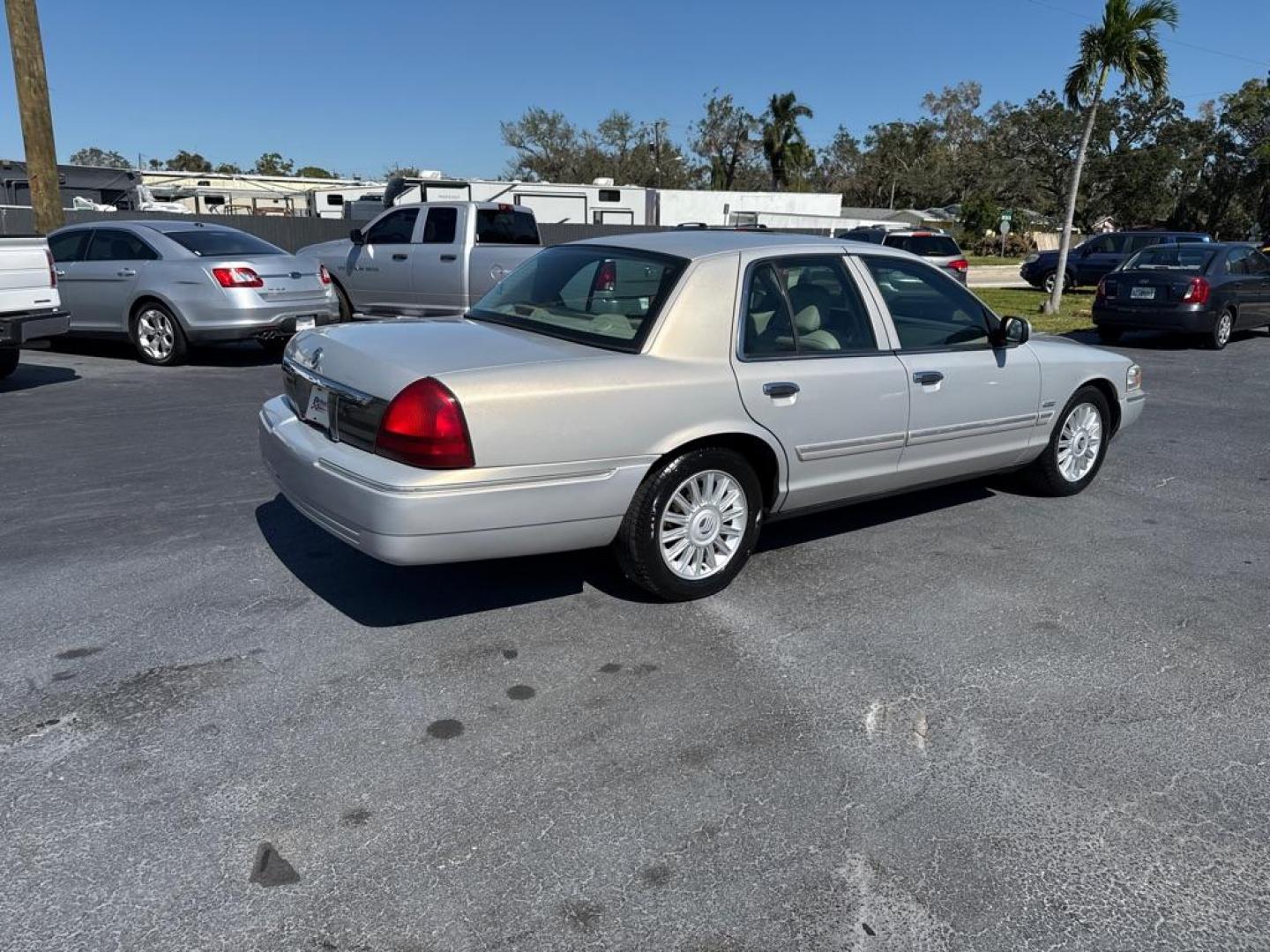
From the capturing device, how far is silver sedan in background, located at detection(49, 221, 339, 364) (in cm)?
1027

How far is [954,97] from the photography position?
272 ft

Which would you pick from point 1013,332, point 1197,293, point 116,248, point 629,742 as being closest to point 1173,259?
point 1197,293

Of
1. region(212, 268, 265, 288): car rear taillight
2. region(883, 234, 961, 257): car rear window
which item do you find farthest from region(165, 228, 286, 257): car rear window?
region(883, 234, 961, 257): car rear window

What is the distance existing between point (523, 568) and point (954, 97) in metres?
88.6

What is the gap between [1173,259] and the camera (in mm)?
14211

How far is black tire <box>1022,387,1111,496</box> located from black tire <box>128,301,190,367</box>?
27.9 feet

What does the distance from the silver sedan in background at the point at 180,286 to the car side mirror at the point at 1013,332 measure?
7.50m

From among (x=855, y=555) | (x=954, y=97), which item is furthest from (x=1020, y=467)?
(x=954, y=97)

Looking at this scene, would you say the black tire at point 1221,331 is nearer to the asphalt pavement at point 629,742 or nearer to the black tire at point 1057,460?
the black tire at point 1057,460

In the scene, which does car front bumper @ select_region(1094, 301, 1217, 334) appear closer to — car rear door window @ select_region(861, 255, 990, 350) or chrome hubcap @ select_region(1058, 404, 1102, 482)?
chrome hubcap @ select_region(1058, 404, 1102, 482)

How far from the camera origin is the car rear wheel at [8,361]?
376 inches

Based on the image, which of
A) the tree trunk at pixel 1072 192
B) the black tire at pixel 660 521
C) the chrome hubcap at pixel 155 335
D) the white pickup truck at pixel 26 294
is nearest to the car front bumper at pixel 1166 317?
the tree trunk at pixel 1072 192

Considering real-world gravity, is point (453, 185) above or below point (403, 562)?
above

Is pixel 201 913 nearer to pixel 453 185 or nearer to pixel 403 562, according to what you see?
pixel 403 562
